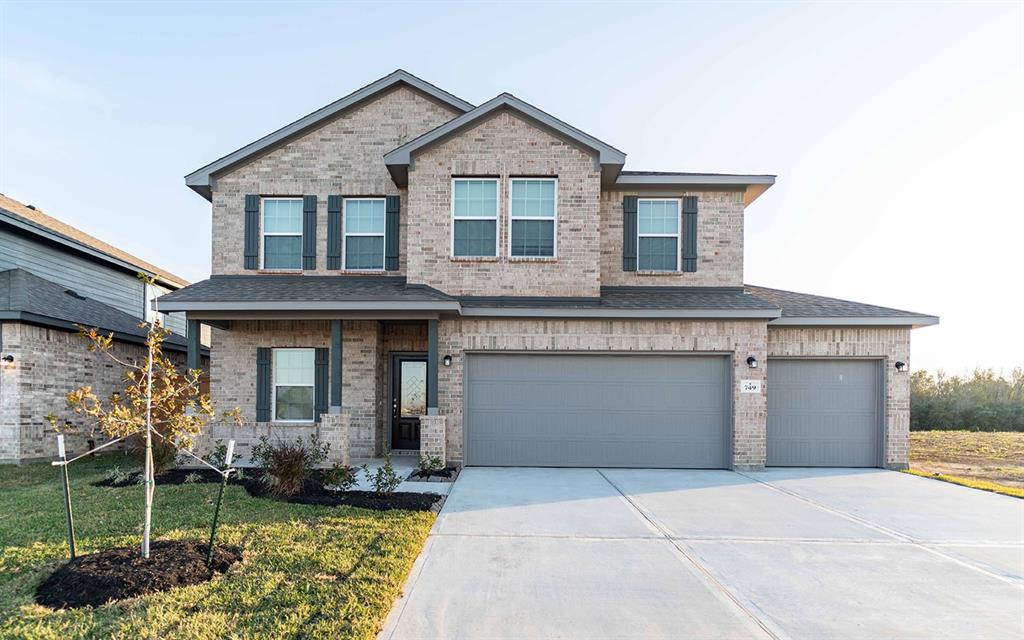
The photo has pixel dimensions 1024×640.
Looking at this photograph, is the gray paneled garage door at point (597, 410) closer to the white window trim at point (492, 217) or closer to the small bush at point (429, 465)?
the small bush at point (429, 465)

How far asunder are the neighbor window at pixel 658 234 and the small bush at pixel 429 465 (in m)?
5.72

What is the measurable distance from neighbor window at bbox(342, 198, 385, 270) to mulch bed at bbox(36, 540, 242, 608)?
24.2 feet

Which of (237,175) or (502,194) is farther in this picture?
(237,175)

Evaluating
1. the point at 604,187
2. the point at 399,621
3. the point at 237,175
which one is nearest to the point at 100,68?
the point at 237,175

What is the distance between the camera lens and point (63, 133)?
18.7 m

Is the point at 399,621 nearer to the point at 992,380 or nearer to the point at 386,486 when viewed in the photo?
the point at 386,486

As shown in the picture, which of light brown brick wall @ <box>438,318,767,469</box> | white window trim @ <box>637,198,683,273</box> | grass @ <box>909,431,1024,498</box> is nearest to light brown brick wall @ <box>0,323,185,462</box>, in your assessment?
light brown brick wall @ <box>438,318,767,469</box>

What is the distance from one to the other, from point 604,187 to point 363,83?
19.2ft

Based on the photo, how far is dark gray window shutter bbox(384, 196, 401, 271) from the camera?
11422 millimetres

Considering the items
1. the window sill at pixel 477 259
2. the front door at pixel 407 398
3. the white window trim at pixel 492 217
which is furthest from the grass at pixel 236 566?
the white window trim at pixel 492 217

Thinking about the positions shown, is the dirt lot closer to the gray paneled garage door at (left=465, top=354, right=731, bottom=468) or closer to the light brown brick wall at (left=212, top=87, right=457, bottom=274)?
the gray paneled garage door at (left=465, top=354, right=731, bottom=468)

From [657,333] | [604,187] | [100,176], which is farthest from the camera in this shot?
[100,176]

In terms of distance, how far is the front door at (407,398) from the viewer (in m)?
11.4

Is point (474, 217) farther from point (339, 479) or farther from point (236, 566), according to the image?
point (236, 566)
